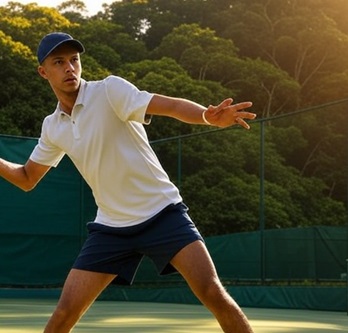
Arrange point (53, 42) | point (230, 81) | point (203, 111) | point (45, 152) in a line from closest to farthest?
point (203, 111) < point (53, 42) < point (45, 152) < point (230, 81)

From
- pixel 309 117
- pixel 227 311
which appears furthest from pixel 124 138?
pixel 309 117

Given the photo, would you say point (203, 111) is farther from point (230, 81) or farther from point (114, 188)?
point (230, 81)

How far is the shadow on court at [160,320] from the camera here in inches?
339

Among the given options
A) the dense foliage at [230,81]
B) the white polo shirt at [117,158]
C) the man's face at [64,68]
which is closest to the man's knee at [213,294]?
the white polo shirt at [117,158]

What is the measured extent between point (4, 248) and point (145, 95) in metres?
10.6

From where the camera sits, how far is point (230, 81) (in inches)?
1296

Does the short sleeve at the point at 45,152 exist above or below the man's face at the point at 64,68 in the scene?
below

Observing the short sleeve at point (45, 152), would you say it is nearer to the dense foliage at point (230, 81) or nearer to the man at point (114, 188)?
the man at point (114, 188)

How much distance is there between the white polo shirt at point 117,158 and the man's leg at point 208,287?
25 cm

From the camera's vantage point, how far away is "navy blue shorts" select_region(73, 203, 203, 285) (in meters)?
4.30

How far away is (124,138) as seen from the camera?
172 inches

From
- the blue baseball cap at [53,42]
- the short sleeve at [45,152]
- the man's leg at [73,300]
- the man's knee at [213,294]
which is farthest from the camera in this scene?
the short sleeve at [45,152]

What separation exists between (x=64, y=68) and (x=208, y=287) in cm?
114

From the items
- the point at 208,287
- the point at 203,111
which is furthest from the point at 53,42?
the point at 208,287
